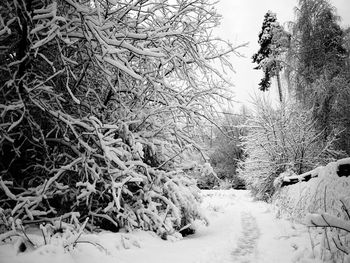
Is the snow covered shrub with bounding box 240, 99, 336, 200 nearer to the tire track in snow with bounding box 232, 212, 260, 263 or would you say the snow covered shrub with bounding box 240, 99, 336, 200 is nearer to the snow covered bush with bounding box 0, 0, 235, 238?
the tire track in snow with bounding box 232, 212, 260, 263

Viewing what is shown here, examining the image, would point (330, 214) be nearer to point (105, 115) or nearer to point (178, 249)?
point (178, 249)

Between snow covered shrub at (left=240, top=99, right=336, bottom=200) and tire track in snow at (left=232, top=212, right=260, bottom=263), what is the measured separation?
621cm

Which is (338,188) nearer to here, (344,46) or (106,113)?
(106,113)

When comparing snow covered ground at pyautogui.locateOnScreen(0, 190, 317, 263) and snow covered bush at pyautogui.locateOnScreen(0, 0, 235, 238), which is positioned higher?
snow covered bush at pyautogui.locateOnScreen(0, 0, 235, 238)

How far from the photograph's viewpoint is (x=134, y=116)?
16.5 ft

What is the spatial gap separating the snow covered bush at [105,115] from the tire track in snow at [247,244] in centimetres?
119

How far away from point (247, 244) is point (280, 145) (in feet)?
29.8

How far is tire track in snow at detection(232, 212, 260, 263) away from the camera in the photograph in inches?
166

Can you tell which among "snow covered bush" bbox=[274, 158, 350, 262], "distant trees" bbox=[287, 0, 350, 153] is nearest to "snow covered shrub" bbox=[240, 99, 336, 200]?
"distant trees" bbox=[287, 0, 350, 153]

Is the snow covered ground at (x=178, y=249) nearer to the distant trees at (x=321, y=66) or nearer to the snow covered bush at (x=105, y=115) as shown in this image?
the snow covered bush at (x=105, y=115)

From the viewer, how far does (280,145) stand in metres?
13.2

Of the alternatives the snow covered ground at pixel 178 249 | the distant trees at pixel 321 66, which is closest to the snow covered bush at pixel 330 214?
the snow covered ground at pixel 178 249

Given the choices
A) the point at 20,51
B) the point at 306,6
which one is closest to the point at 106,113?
the point at 20,51

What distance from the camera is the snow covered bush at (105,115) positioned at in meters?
3.66
